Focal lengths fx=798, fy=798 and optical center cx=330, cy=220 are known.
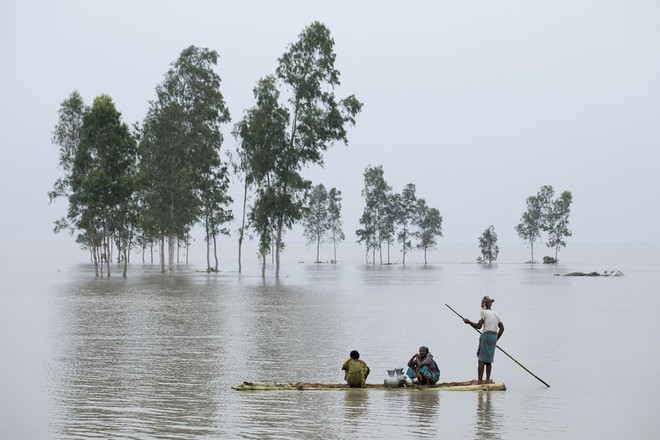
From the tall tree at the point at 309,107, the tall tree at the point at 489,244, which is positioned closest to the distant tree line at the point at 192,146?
the tall tree at the point at 309,107

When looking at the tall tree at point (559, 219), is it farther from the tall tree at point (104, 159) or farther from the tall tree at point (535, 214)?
the tall tree at point (104, 159)

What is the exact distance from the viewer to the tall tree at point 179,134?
72125mm

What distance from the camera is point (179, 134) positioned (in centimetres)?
7269

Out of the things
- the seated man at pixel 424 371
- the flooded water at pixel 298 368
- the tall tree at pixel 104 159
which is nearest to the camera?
the flooded water at pixel 298 368

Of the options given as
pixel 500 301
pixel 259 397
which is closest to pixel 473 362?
pixel 259 397

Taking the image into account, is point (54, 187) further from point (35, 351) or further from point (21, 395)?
point (21, 395)

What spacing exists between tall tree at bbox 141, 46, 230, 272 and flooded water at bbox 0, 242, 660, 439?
94.8 feet

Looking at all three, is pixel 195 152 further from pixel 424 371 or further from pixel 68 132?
pixel 424 371

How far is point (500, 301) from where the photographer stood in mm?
48344

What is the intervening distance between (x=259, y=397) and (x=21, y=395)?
197 inches

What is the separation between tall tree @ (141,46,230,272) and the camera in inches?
2840

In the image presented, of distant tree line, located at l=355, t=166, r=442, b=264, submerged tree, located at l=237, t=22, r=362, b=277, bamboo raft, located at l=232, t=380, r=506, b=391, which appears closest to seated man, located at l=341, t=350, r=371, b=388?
bamboo raft, located at l=232, t=380, r=506, b=391

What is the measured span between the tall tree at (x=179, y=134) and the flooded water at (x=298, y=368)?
94.8 feet

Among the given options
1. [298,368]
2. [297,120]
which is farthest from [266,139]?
[298,368]
